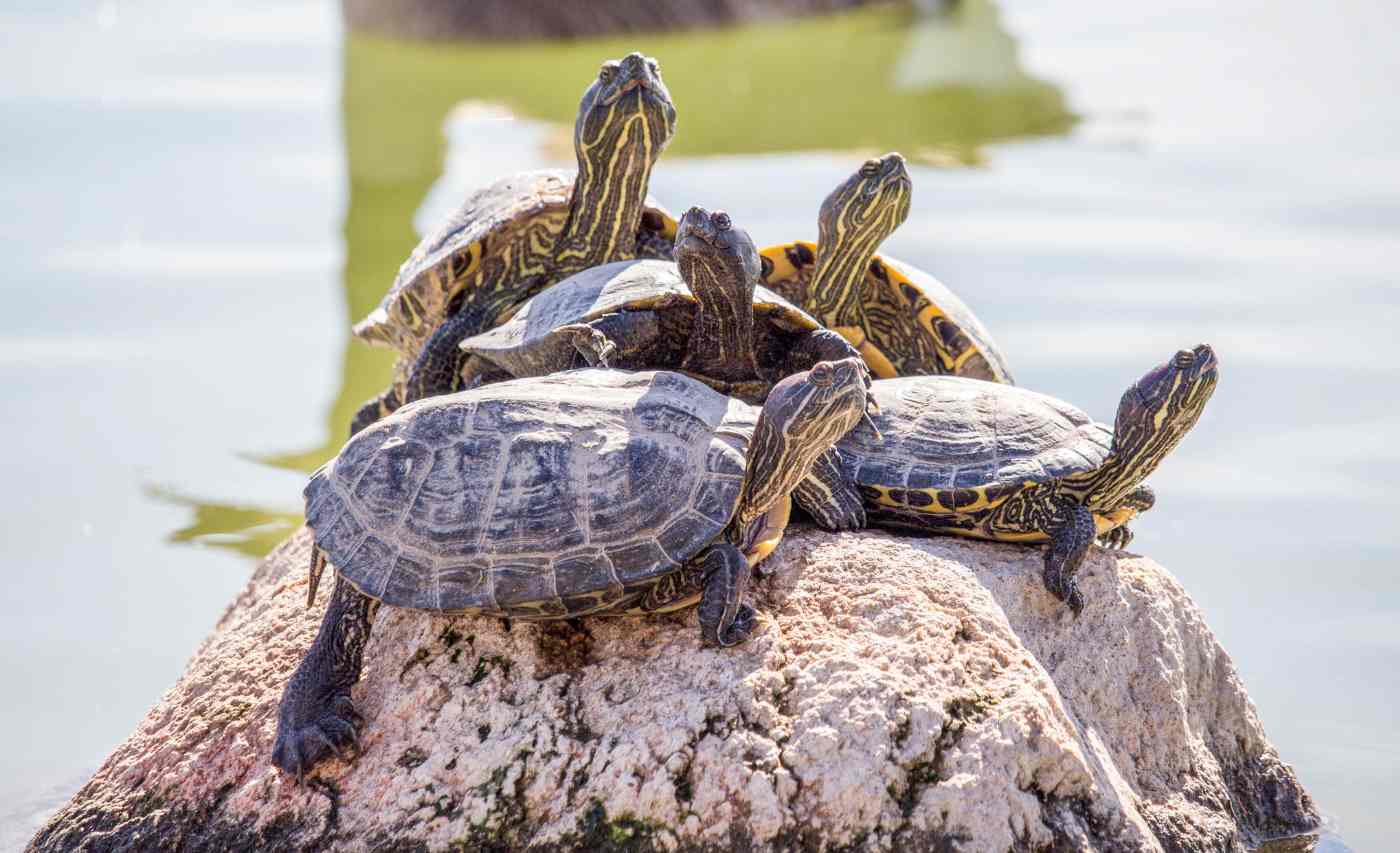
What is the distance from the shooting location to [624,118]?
16.2ft

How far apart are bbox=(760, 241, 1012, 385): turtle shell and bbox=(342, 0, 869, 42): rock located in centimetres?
1338

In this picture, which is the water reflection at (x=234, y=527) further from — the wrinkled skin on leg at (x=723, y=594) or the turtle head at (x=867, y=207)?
the wrinkled skin on leg at (x=723, y=594)

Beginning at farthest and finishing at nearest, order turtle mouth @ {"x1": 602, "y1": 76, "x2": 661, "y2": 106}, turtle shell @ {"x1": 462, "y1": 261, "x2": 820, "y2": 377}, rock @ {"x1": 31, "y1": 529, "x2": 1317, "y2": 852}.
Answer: turtle mouth @ {"x1": 602, "y1": 76, "x2": 661, "y2": 106} → turtle shell @ {"x1": 462, "y1": 261, "x2": 820, "y2": 377} → rock @ {"x1": 31, "y1": 529, "x2": 1317, "y2": 852}

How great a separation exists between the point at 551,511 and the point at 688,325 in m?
1.18

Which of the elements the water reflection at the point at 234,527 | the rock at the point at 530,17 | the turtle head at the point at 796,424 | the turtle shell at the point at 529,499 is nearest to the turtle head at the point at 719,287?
the turtle shell at the point at 529,499

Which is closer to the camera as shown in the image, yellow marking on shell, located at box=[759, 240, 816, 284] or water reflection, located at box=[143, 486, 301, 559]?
yellow marking on shell, located at box=[759, 240, 816, 284]

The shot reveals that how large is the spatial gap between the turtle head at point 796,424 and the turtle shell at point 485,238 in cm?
200

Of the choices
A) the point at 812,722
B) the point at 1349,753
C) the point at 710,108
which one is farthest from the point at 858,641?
the point at 710,108

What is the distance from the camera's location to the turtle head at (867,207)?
4812mm

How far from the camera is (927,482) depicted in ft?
12.6

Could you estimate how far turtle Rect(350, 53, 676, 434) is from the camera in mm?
4977

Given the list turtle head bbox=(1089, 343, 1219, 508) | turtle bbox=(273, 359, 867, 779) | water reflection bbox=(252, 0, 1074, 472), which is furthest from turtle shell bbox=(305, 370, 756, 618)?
water reflection bbox=(252, 0, 1074, 472)

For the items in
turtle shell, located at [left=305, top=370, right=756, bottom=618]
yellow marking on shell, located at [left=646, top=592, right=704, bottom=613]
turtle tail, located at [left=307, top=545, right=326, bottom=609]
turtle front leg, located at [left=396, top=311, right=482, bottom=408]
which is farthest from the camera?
turtle front leg, located at [left=396, top=311, right=482, bottom=408]

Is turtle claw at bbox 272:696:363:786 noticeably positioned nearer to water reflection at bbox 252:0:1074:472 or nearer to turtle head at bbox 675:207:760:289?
turtle head at bbox 675:207:760:289
